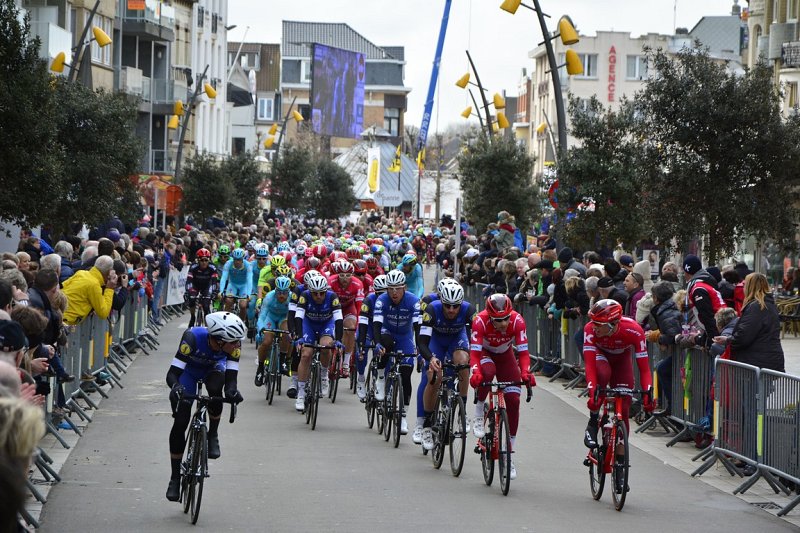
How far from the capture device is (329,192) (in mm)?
88438

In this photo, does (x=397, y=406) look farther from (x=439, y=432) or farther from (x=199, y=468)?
(x=199, y=468)

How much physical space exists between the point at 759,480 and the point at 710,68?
33.4 feet

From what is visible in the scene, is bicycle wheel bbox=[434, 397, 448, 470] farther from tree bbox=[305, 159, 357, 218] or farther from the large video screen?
the large video screen

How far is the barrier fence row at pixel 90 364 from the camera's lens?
43.3 feet

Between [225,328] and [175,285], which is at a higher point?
[225,328]

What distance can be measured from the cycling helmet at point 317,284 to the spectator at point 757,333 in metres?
4.99

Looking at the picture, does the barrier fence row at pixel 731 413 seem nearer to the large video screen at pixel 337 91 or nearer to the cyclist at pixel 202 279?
the cyclist at pixel 202 279

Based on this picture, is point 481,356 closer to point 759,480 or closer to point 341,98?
point 759,480

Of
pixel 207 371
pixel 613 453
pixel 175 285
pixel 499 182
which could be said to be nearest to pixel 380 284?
pixel 613 453

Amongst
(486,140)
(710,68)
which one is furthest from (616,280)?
(486,140)

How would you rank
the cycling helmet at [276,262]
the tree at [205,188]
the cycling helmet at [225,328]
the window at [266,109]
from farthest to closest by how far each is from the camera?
the window at [266,109], the tree at [205,188], the cycling helmet at [276,262], the cycling helmet at [225,328]

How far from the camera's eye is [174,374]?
10781mm

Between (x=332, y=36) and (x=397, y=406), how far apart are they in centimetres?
14074

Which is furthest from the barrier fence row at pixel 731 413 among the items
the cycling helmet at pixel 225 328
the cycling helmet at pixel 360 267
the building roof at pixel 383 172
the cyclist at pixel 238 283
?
the building roof at pixel 383 172
